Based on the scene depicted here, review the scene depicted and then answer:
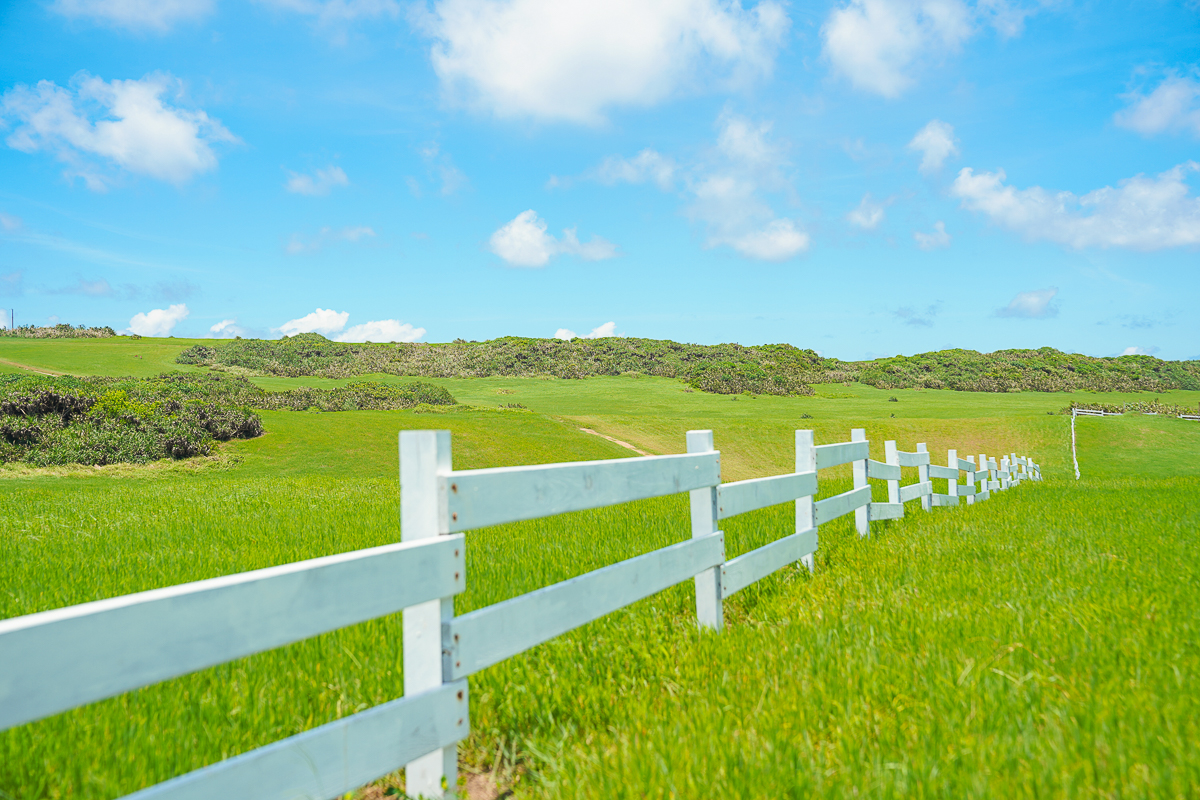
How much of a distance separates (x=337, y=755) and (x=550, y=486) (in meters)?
1.40

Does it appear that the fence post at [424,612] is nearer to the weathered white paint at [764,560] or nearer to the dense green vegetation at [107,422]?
the weathered white paint at [764,560]

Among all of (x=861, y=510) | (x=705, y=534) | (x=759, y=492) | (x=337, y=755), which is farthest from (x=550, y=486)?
(x=861, y=510)

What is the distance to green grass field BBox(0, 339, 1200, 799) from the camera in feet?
8.87

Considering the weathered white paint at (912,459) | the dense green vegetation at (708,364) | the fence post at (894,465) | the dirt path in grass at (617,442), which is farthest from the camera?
the dense green vegetation at (708,364)

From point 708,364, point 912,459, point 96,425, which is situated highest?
point 708,364

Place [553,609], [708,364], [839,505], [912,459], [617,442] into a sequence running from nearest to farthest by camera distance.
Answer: [553,609] → [839,505] → [912,459] → [617,442] → [708,364]

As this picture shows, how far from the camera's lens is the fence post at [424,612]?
2.71m

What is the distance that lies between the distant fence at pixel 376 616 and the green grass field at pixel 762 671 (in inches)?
4.5

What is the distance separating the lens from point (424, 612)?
2.70 m

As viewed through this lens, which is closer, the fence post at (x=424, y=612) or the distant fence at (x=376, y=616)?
the distant fence at (x=376, y=616)

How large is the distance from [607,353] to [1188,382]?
197 feet

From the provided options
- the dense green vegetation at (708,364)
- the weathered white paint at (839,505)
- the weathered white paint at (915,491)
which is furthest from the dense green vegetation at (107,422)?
the dense green vegetation at (708,364)

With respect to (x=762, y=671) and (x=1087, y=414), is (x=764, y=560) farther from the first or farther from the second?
(x=1087, y=414)

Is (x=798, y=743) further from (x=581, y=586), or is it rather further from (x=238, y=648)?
(x=238, y=648)
